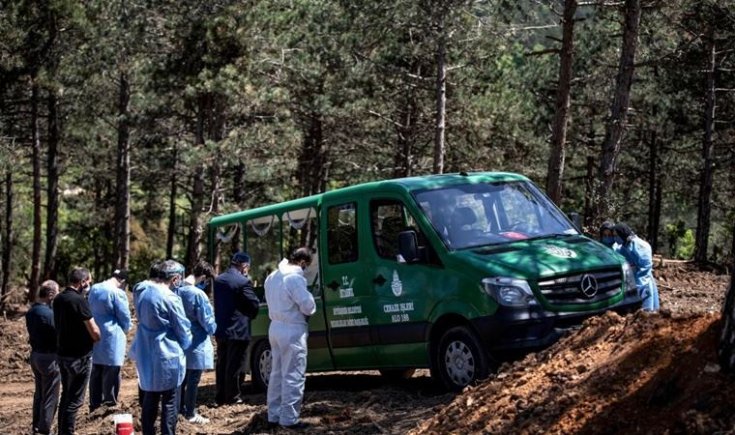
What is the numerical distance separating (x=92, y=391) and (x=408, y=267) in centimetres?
484

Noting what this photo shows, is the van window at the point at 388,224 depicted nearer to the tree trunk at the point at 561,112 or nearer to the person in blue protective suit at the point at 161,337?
the person in blue protective suit at the point at 161,337

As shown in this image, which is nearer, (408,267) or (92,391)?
(408,267)

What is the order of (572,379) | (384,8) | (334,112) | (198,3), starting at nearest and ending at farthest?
1. (572,379)
2. (384,8)
3. (198,3)
4. (334,112)

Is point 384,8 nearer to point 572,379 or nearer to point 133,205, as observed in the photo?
point 572,379

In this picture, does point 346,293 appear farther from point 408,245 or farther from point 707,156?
point 707,156

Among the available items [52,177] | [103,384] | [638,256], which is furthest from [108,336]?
[52,177]

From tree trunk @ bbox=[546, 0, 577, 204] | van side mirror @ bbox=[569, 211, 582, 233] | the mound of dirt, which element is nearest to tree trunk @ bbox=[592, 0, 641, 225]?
tree trunk @ bbox=[546, 0, 577, 204]

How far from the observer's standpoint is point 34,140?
3559cm

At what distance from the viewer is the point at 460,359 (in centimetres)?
1162

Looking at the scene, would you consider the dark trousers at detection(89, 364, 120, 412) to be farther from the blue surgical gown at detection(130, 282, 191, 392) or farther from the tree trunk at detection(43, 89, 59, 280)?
the tree trunk at detection(43, 89, 59, 280)

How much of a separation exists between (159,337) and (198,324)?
229 centimetres

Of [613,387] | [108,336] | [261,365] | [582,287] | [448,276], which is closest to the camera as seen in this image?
[613,387]

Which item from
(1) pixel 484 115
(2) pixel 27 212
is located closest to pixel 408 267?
(1) pixel 484 115

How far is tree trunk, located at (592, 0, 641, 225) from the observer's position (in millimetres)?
18766
